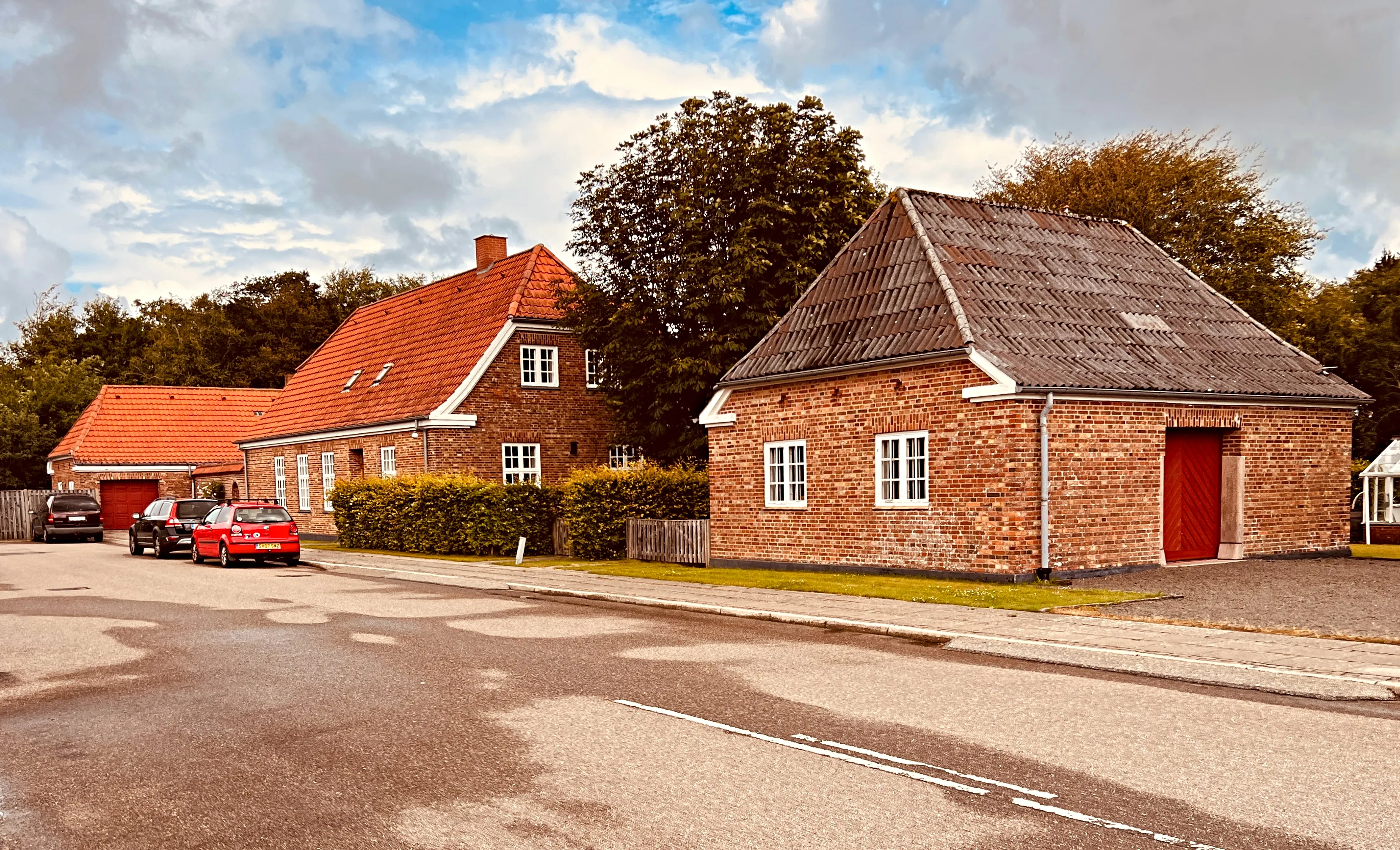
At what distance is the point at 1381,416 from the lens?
142 feet

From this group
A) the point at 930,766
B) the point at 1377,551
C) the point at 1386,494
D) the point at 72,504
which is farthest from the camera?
the point at 72,504

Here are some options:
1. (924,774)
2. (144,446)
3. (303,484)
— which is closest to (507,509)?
(303,484)

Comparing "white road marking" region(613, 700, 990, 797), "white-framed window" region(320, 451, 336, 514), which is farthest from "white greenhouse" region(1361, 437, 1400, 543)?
"white-framed window" region(320, 451, 336, 514)

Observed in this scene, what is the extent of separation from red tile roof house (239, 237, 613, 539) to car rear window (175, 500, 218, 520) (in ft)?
15.6

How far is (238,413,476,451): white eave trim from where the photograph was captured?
107ft

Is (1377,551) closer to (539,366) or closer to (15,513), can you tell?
(539,366)

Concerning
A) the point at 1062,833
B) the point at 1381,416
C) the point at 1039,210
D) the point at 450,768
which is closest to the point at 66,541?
the point at 1039,210

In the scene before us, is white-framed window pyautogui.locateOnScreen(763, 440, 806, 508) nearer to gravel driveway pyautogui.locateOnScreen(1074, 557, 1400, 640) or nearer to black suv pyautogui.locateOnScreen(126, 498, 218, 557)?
gravel driveway pyautogui.locateOnScreen(1074, 557, 1400, 640)

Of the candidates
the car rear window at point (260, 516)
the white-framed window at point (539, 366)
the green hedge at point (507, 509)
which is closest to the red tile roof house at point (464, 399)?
the white-framed window at point (539, 366)

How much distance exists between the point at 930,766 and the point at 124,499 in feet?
168

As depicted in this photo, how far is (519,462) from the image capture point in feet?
114

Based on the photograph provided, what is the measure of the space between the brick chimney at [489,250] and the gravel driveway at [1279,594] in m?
25.9

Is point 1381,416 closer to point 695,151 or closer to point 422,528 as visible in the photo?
point 695,151

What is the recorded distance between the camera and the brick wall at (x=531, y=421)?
3331 cm
